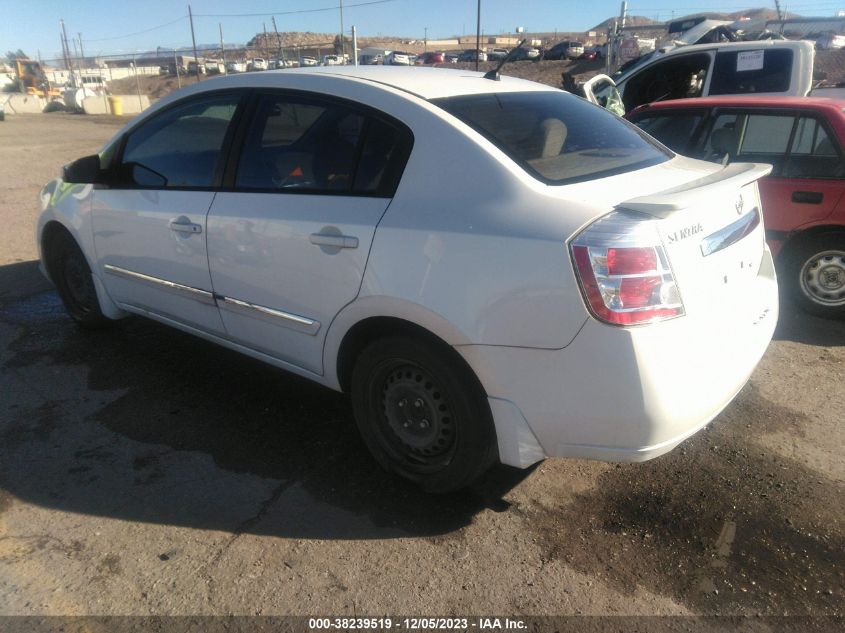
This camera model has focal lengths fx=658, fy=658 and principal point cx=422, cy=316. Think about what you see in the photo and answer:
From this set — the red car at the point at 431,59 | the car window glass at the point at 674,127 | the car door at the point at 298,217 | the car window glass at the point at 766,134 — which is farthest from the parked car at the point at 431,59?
the car door at the point at 298,217

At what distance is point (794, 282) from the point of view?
4.82 m

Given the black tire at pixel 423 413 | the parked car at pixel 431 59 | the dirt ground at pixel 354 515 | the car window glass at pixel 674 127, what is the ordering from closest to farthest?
the dirt ground at pixel 354 515, the black tire at pixel 423 413, the car window glass at pixel 674 127, the parked car at pixel 431 59

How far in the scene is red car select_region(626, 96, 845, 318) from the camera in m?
4.60

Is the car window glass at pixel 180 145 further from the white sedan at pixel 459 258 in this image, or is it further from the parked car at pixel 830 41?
the parked car at pixel 830 41

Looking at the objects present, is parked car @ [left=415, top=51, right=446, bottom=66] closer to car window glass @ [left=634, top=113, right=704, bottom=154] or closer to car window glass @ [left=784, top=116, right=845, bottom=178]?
car window glass @ [left=634, top=113, right=704, bottom=154]

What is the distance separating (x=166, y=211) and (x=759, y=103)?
4397mm

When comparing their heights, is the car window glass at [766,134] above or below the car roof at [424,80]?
below

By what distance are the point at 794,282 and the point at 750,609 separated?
3299 mm

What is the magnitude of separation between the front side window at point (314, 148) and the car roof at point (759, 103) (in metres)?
3.66

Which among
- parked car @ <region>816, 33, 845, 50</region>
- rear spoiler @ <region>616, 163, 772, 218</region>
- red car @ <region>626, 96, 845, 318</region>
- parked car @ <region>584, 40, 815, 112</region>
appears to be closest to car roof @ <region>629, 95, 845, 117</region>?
red car @ <region>626, 96, 845, 318</region>

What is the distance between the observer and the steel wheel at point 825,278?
465 cm

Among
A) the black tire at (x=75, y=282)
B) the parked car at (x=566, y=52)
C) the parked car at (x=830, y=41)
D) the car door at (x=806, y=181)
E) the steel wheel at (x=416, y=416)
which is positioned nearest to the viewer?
the steel wheel at (x=416, y=416)

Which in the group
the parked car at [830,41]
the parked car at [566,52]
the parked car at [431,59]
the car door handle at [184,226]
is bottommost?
the parked car at [431,59]

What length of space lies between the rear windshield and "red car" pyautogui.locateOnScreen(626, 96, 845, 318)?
203cm
